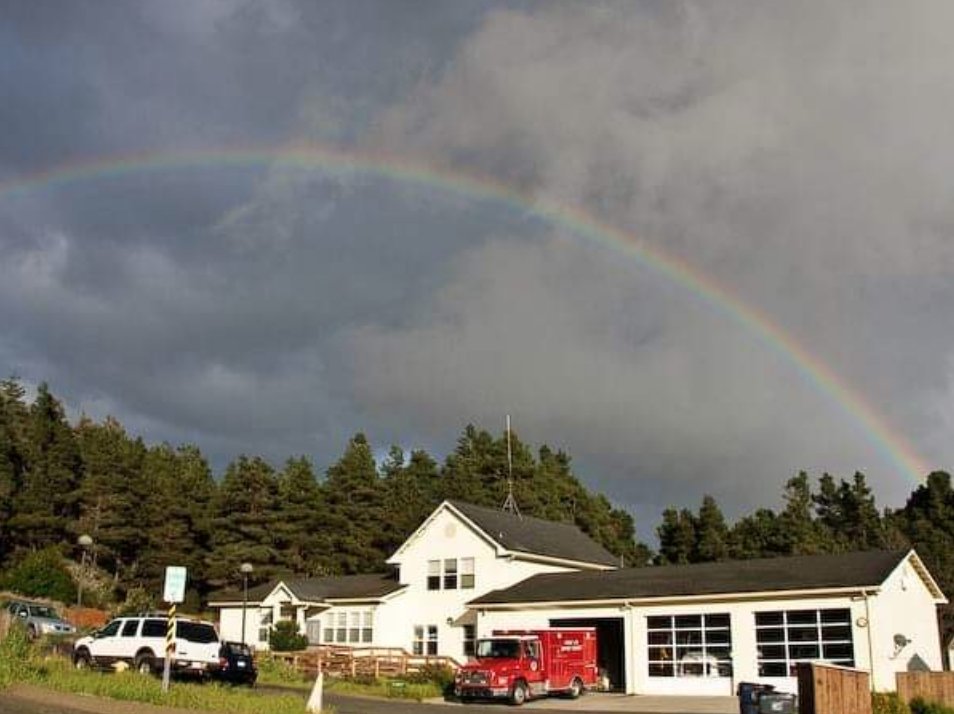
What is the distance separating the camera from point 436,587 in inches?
1885

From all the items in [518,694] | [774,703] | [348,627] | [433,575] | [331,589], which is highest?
[433,575]

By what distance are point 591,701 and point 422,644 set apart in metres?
14.9

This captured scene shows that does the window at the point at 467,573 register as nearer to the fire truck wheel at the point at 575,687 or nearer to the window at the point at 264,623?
the window at the point at 264,623

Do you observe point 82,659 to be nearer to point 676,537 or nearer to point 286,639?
point 286,639

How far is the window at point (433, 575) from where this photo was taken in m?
48.0

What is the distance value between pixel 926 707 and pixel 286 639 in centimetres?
2868

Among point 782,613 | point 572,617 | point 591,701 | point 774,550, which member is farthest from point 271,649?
point 774,550

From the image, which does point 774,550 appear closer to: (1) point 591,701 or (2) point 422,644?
(2) point 422,644

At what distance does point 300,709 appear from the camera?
69.8 feet

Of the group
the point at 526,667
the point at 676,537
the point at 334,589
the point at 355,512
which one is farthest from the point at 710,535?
the point at 526,667

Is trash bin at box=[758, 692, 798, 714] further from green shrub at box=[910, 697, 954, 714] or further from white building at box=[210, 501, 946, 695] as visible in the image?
white building at box=[210, 501, 946, 695]

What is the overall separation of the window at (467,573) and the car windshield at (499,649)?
1388 centimetres

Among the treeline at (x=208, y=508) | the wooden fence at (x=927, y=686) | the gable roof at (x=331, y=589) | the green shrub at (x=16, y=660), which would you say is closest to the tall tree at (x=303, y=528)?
the treeline at (x=208, y=508)

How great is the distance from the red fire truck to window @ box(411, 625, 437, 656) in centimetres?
1266
